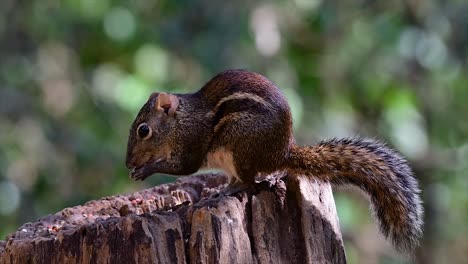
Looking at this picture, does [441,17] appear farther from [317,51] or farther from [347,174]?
[347,174]

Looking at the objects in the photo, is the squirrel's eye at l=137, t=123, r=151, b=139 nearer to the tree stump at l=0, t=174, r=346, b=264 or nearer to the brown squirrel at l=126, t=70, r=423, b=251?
the brown squirrel at l=126, t=70, r=423, b=251

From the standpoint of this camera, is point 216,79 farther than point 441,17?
No

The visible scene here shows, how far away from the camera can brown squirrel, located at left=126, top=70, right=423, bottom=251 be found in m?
2.84

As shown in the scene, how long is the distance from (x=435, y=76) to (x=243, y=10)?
1.32m

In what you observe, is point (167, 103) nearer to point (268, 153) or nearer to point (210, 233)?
point (268, 153)

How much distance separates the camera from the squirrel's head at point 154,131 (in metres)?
3.36

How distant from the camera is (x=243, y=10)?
5.57 metres

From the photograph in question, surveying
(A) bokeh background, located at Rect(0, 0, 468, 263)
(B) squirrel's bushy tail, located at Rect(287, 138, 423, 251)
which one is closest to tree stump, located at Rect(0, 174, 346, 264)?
(B) squirrel's bushy tail, located at Rect(287, 138, 423, 251)

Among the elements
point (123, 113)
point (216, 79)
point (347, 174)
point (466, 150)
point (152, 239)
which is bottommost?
point (152, 239)

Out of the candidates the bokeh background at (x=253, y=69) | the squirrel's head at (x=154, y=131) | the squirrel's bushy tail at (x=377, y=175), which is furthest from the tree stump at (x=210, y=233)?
the bokeh background at (x=253, y=69)

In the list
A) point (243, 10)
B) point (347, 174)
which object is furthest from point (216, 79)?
point (243, 10)

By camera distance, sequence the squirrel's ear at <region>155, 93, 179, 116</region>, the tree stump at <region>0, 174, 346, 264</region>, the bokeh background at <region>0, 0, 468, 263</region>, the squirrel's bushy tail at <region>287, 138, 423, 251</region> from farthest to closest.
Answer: the bokeh background at <region>0, 0, 468, 263</region> < the squirrel's ear at <region>155, 93, 179, 116</region> < the squirrel's bushy tail at <region>287, 138, 423, 251</region> < the tree stump at <region>0, 174, 346, 264</region>

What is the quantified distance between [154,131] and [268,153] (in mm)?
565

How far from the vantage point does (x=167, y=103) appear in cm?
336
